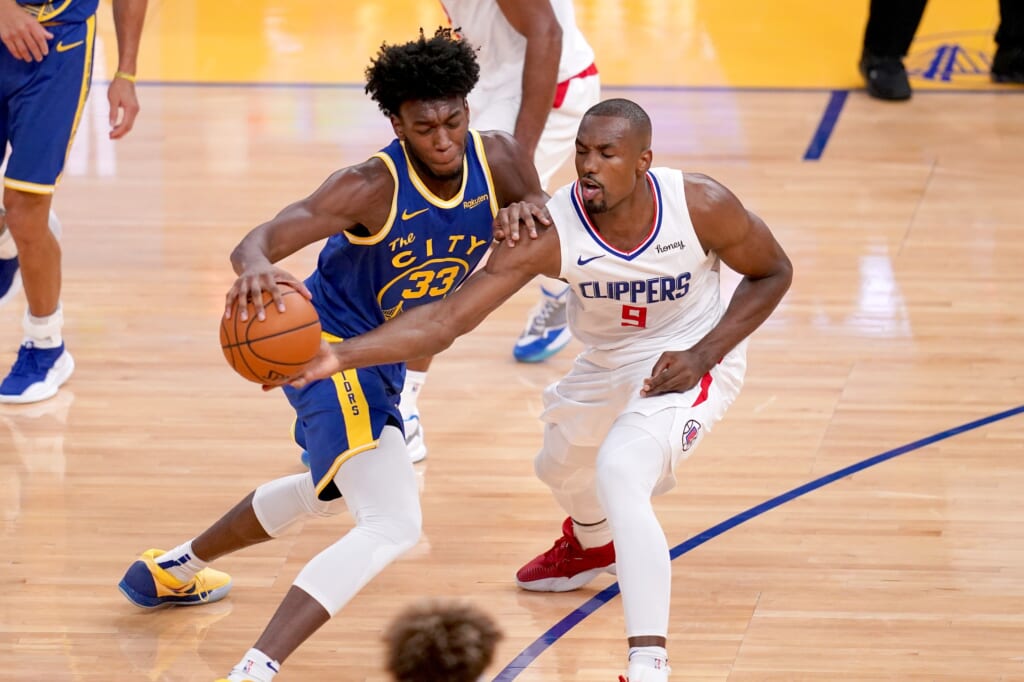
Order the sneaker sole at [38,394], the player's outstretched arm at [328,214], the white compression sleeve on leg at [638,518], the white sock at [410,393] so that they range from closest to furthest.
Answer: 1. the white compression sleeve on leg at [638,518]
2. the player's outstretched arm at [328,214]
3. the white sock at [410,393]
4. the sneaker sole at [38,394]

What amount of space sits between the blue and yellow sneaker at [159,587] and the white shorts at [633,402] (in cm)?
115

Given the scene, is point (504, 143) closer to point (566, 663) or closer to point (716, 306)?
point (716, 306)

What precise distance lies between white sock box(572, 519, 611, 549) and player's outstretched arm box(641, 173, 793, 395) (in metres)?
0.63

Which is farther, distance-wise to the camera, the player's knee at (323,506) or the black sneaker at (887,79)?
the black sneaker at (887,79)

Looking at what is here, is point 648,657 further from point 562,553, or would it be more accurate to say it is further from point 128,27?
point 128,27

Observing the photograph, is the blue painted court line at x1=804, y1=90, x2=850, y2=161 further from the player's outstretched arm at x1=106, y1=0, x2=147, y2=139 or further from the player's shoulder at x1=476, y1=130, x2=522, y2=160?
the player's shoulder at x1=476, y1=130, x2=522, y2=160

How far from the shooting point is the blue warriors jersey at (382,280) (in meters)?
4.02

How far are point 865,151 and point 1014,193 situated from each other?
0.99 m

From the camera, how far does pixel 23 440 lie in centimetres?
556

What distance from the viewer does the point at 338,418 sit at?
401 centimetres

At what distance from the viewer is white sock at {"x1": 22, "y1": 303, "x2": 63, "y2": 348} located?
5918 millimetres

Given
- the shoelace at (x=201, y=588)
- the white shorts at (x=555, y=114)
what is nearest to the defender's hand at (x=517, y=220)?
the shoelace at (x=201, y=588)

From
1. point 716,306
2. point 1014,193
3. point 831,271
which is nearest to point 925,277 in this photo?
point 831,271

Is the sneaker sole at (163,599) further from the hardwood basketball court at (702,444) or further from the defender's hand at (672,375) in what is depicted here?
the defender's hand at (672,375)
